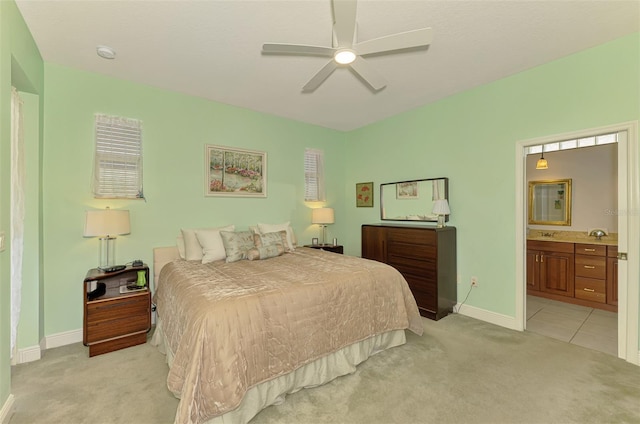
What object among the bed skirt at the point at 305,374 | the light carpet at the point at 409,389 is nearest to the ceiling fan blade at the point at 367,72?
the bed skirt at the point at 305,374

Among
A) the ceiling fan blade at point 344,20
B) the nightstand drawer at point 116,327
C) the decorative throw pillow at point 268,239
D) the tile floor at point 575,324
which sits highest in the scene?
the ceiling fan blade at point 344,20

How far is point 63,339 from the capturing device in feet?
9.39

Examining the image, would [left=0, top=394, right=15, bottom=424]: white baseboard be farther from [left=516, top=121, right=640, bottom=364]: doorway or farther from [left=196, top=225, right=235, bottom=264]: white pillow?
[left=516, top=121, right=640, bottom=364]: doorway

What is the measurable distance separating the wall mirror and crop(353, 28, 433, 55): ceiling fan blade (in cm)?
223

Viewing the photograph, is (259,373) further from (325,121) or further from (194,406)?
(325,121)

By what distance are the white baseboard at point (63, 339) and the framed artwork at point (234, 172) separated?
205 centimetres

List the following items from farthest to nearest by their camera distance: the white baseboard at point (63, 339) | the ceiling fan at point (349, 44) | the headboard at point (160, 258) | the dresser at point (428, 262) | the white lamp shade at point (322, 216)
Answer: the white lamp shade at point (322, 216) → the dresser at point (428, 262) → the headboard at point (160, 258) → the white baseboard at point (63, 339) → the ceiling fan at point (349, 44)

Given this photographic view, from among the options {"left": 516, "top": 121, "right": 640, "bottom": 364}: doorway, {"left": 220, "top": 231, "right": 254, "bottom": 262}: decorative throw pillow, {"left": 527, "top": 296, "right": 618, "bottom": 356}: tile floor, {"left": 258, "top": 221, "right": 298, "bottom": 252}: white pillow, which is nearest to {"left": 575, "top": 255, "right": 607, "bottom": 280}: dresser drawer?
{"left": 527, "top": 296, "right": 618, "bottom": 356}: tile floor

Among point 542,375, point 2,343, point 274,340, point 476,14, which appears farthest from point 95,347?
point 476,14

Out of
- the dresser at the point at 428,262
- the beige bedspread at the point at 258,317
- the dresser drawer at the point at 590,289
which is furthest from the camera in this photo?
the dresser drawer at the point at 590,289

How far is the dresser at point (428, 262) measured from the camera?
340 centimetres

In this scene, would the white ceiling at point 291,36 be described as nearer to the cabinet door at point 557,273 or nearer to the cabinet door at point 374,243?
the cabinet door at point 374,243

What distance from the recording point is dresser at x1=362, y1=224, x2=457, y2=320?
3.40 meters

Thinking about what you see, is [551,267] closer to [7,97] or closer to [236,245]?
[236,245]
